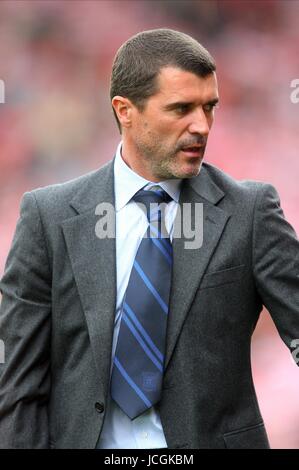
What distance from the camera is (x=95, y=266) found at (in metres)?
1.92

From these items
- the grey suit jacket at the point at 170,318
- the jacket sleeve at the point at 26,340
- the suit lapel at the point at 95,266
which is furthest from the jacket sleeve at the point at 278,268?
the jacket sleeve at the point at 26,340

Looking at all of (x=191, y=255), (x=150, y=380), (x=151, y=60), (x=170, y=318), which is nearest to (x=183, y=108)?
(x=151, y=60)

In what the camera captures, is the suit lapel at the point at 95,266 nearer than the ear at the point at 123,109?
Yes

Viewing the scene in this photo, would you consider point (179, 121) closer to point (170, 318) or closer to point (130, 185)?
point (130, 185)

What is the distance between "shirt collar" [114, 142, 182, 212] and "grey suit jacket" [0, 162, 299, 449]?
2cm

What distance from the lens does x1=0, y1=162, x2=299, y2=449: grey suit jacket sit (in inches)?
73.5

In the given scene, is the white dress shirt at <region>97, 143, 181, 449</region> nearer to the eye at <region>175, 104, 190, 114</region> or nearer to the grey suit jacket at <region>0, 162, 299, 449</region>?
the grey suit jacket at <region>0, 162, 299, 449</region>

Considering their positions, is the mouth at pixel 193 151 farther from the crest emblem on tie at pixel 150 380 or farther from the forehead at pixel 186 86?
the crest emblem on tie at pixel 150 380

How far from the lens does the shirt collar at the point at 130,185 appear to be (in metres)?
1.97

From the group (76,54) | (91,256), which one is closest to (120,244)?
(91,256)

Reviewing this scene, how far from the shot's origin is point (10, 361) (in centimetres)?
191

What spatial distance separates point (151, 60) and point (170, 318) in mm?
448

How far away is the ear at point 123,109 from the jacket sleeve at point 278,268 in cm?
28
